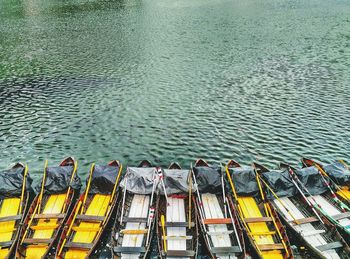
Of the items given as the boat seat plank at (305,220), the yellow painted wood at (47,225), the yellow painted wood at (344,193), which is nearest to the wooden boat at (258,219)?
the boat seat plank at (305,220)

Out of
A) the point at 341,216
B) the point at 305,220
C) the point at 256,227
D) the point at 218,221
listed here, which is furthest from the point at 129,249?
the point at 341,216

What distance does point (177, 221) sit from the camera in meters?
24.4

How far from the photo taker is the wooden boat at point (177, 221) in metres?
21.8

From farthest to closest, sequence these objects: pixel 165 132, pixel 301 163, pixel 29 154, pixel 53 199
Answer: pixel 165 132
pixel 29 154
pixel 301 163
pixel 53 199

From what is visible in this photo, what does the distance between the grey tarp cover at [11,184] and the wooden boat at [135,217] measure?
838 centimetres

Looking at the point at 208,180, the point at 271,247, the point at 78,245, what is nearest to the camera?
the point at 271,247

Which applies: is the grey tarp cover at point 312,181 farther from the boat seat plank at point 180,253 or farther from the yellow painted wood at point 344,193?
the boat seat plank at point 180,253

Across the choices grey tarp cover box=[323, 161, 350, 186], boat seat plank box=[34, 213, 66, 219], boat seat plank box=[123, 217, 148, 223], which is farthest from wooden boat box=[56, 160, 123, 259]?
grey tarp cover box=[323, 161, 350, 186]

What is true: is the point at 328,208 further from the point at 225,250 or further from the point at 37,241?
the point at 37,241

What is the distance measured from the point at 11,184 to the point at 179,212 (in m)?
14.2

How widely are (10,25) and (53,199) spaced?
296 feet

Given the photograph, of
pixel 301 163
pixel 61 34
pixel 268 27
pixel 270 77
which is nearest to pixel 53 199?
pixel 301 163

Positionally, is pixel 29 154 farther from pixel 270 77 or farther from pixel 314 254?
pixel 270 77

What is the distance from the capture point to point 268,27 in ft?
299
